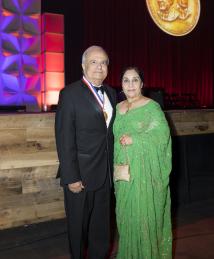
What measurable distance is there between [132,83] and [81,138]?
443 millimetres

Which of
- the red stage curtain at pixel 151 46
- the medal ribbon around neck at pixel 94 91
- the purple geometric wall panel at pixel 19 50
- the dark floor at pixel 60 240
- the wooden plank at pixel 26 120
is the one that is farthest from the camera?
the red stage curtain at pixel 151 46

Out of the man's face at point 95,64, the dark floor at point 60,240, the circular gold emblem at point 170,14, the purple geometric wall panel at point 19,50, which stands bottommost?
the dark floor at point 60,240

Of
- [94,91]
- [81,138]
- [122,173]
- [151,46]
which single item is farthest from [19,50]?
[122,173]

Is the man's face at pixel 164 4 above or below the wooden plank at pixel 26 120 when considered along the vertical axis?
above

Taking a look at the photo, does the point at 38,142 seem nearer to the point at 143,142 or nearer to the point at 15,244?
the point at 15,244

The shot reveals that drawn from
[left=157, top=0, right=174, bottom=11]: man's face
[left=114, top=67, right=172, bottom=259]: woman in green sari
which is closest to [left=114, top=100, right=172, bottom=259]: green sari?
[left=114, top=67, right=172, bottom=259]: woman in green sari

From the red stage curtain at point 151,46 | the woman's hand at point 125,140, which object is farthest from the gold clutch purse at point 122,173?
the red stage curtain at point 151,46

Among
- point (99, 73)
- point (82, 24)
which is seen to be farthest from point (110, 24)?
point (99, 73)

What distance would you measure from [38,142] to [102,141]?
97 cm

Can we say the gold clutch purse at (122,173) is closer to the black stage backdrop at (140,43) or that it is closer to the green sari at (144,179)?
the green sari at (144,179)

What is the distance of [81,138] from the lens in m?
2.09

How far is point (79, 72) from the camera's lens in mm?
7555

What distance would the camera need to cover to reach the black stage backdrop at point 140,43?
24.5 feet

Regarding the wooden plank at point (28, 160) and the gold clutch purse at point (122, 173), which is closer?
the gold clutch purse at point (122, 173)
